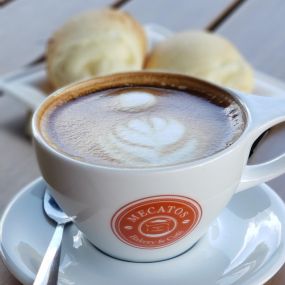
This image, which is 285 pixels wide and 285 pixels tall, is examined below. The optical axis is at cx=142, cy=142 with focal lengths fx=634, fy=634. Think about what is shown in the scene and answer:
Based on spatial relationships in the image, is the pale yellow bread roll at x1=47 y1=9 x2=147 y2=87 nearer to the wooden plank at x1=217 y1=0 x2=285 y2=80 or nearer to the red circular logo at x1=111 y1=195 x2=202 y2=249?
the wooden plank at x1=217 y1=0 x2=285 y2=80

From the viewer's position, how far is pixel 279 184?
0.71m

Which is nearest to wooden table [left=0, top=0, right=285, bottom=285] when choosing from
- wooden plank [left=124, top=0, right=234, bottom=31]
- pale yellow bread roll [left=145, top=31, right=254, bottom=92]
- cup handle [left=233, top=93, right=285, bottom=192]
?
wooden plank [left=124, top=0, right=234, bottom=31]

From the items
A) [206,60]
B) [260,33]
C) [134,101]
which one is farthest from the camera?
[260,33]

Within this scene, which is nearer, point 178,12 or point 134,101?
point 134,101

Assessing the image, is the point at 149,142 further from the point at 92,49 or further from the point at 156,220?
the point at 92,49

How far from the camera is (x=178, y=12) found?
1.23 meters

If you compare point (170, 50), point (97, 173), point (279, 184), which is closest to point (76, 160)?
point (97, 173)

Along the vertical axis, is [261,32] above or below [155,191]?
below

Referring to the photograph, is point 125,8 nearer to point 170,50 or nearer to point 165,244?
point 170,50

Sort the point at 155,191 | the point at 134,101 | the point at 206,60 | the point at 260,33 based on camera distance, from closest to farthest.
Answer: the point at 155,191 < the point at 134,101 < the point at 206,60 < the point at 260,33

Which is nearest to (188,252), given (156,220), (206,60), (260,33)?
(156,220)

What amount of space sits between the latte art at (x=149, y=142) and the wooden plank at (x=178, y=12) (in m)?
0.62

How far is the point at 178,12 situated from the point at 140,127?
0.71 meters

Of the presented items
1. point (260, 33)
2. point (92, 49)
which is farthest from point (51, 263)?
point (260, 33)
